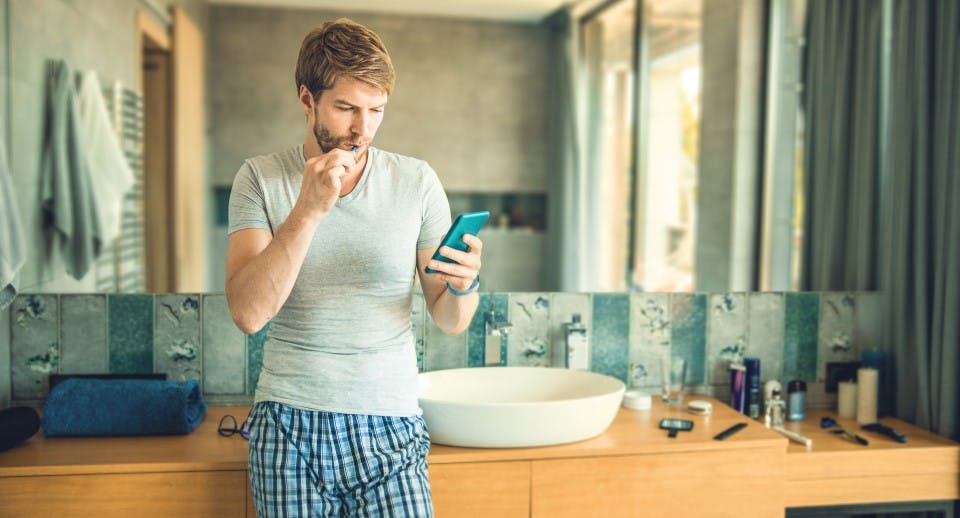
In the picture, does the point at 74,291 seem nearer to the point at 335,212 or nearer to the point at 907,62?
the point at 335,212

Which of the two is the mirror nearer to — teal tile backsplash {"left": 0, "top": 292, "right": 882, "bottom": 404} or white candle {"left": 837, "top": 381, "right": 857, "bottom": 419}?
teal tile backsplash {"left": 0, "top": 292, "right": 882, "bottom": 404}

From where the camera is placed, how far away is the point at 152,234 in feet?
7.13

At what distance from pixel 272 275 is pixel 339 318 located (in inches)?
7.0

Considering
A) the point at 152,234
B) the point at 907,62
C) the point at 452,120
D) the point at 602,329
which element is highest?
the point at 907,62

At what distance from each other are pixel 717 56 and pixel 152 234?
1.81m

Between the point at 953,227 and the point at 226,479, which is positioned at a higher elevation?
the point at 953,227

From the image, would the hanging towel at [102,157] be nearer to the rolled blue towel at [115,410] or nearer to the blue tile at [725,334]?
the rolled blue towel at [115,410]

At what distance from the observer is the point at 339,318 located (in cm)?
156

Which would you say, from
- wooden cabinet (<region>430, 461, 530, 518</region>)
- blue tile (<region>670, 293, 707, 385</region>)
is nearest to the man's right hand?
wooden cabinet (<region>430, 461, 530, 518</region>)

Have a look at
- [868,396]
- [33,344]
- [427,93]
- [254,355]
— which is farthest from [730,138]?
[33,344]

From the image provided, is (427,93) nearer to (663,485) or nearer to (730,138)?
(730,138)

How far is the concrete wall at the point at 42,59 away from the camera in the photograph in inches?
Result: 79.5

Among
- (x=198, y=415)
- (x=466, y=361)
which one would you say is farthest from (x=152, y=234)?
(x=466, y=361)

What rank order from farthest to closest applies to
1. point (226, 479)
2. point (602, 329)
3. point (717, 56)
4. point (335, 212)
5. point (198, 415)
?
point (717, 56)
point (602, 329)
point (198, 415)
point (226, 479)
point (335, 212)
